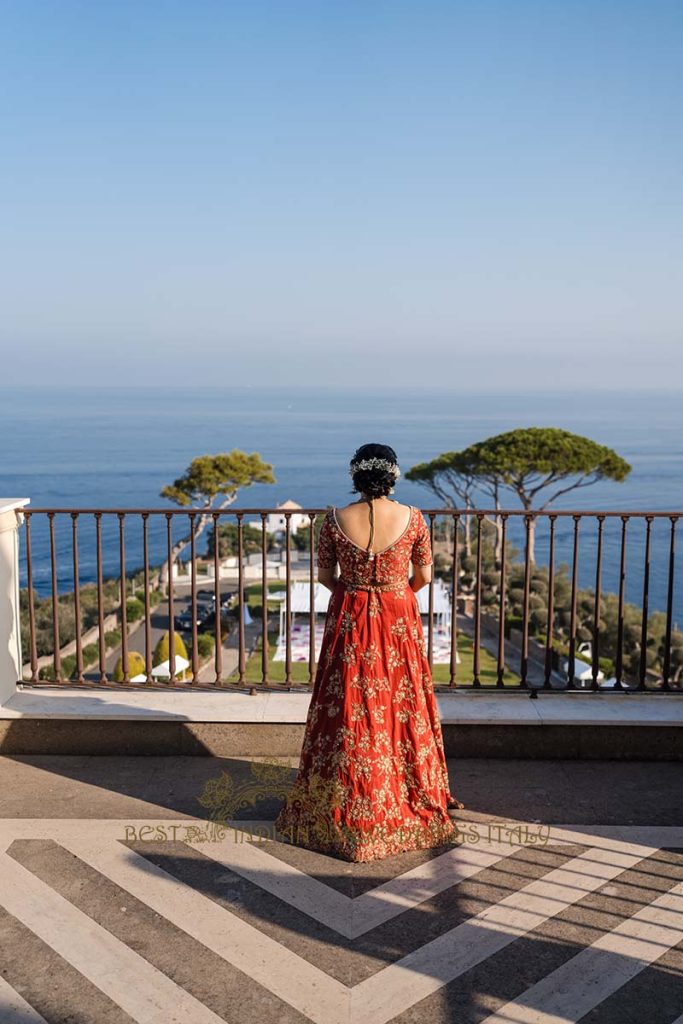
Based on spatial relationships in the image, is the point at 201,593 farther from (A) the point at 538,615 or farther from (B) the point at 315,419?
(B) the point at 315,419

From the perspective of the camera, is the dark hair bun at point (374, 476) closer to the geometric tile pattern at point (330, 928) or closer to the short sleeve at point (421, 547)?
the short sleeve at point (421, 547)

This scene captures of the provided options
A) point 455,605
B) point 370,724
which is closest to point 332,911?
point 370,724

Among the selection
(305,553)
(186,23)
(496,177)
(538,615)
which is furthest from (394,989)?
(496,177)

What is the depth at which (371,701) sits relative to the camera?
11.2 feet

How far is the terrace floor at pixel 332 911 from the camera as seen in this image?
2447mm

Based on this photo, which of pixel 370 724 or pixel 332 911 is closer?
pixel 332 911

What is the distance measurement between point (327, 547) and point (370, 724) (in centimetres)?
69

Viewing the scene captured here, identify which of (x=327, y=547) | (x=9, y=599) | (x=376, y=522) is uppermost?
(x=376, y=522)

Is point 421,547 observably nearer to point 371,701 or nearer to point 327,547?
point 327,547

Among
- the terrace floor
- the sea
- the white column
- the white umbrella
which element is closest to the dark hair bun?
the terrace floor

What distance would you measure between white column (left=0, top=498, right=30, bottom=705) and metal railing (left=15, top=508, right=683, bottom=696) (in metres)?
0.08

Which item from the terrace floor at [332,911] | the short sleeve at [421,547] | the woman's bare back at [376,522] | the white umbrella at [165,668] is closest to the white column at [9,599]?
the terrace floor at [332,911]

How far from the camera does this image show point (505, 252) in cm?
→ 12306

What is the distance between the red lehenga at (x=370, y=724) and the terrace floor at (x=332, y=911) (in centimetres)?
11
